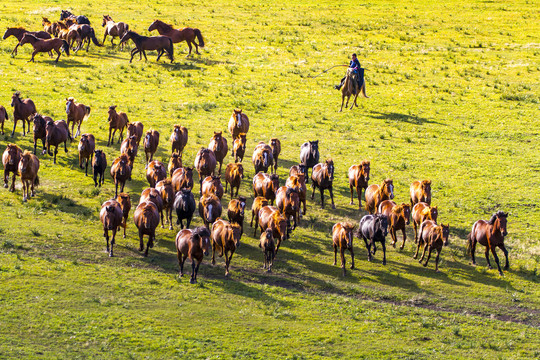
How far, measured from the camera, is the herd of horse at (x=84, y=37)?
4756cm

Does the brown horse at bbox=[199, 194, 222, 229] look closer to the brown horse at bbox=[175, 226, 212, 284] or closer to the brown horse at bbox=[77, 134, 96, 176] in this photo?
the brown horse at bbox=[175, 226, 212, 284]

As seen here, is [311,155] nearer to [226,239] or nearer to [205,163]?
[205,163]

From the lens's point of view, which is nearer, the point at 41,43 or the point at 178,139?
the point at 178,139

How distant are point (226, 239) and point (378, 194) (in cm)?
746

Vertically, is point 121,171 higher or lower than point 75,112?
lower

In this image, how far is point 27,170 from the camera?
2550 centimetres

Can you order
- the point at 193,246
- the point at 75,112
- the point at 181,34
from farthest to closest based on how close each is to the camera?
the point at 181,34 → the point at 75,112 → the point at 193,246

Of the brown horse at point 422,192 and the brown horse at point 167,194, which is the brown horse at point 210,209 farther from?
the brown horse at point 422,192

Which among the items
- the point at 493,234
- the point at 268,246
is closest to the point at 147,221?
the point at 268,246

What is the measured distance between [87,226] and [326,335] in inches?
417

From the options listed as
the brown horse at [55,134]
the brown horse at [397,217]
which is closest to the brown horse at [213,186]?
the brown horse at [397,217]

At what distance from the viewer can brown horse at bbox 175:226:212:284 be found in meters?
19.6

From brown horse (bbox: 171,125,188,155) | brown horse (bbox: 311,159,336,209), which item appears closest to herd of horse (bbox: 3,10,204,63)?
brown horse (bbox: 171,125,188,155)

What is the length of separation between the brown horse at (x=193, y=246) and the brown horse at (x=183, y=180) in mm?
4845
